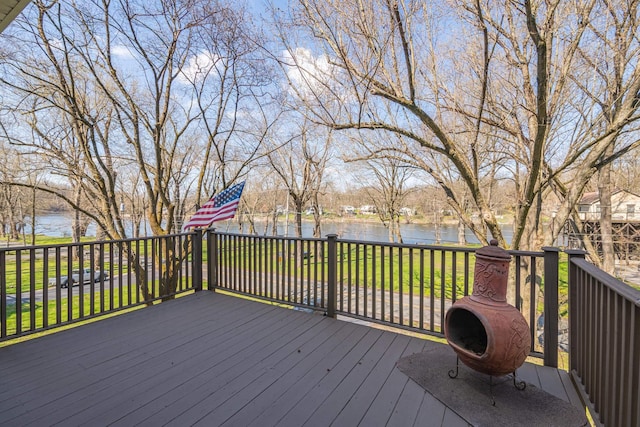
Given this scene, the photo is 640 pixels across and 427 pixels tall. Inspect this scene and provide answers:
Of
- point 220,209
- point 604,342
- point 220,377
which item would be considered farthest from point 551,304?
point 220,209

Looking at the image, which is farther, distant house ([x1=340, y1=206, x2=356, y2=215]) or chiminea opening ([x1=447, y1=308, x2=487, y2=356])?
distant house ([x1=340, y1=206, x2=356, y2=215])

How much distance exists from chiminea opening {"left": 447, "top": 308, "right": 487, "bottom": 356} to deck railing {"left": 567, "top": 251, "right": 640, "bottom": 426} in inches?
22.2

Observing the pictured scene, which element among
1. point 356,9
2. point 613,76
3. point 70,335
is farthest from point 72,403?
point 613,76

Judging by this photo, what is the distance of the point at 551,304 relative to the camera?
229cm

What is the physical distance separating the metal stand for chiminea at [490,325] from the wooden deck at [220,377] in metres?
0.38

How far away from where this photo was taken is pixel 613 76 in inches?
196

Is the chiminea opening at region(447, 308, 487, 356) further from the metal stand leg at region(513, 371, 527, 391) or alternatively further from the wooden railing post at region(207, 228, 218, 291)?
the wooden railing post at region(207, 228, 218, 291)

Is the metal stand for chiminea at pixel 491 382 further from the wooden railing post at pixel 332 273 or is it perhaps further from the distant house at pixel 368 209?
the distant house at pixel 368 209

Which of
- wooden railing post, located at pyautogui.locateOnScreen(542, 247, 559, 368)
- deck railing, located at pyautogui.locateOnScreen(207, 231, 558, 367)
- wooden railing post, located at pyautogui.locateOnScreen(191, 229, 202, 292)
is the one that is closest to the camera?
wooden railing post, located at pyautogui.locateOnScreen(542, 247, 559, 368)

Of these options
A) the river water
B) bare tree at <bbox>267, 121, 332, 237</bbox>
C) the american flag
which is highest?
bare tree at <bbox>267, 121, 332, 237</bbox>

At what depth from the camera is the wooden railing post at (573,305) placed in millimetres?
2068

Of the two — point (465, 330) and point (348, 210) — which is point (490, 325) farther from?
point (348, 210)

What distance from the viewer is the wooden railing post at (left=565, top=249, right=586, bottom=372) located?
2.07 meters

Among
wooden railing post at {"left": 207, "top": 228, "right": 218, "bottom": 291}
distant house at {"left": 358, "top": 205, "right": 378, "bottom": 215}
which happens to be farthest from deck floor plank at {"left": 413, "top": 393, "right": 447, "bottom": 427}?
distant house at {"left": 358, "top": 205, "right": 378, "bottom": 215}
